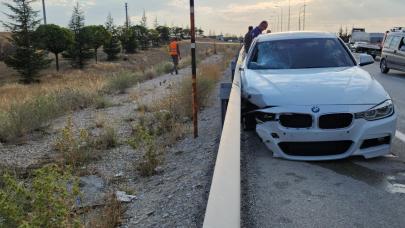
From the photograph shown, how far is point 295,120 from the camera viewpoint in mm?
5809

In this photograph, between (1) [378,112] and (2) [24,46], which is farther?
(2) [24,46]

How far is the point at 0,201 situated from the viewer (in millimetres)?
3723

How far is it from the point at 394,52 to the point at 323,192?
17258mm

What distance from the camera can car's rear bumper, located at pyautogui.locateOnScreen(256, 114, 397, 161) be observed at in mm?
5645

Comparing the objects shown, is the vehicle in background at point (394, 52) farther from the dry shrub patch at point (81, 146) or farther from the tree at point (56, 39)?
the tree at point (56, 39)

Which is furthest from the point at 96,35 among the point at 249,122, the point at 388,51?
the point at 249,122

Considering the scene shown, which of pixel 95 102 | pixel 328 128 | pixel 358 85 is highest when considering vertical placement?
pixel 358 85

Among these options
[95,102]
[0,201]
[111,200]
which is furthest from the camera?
[95,102]

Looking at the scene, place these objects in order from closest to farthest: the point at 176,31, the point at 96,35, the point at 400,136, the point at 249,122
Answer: the point at 249,122, the point at 400,136, the point at 96,35, the point at 176,31

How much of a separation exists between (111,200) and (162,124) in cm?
491

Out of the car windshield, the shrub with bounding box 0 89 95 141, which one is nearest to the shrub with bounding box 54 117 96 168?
the shrub with bounding box 0 89 95 141

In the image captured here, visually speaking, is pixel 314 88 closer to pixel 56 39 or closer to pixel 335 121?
pixel 335 121

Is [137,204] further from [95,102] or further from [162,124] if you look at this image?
[95,102]

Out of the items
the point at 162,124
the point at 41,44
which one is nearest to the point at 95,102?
the point at 162,124
